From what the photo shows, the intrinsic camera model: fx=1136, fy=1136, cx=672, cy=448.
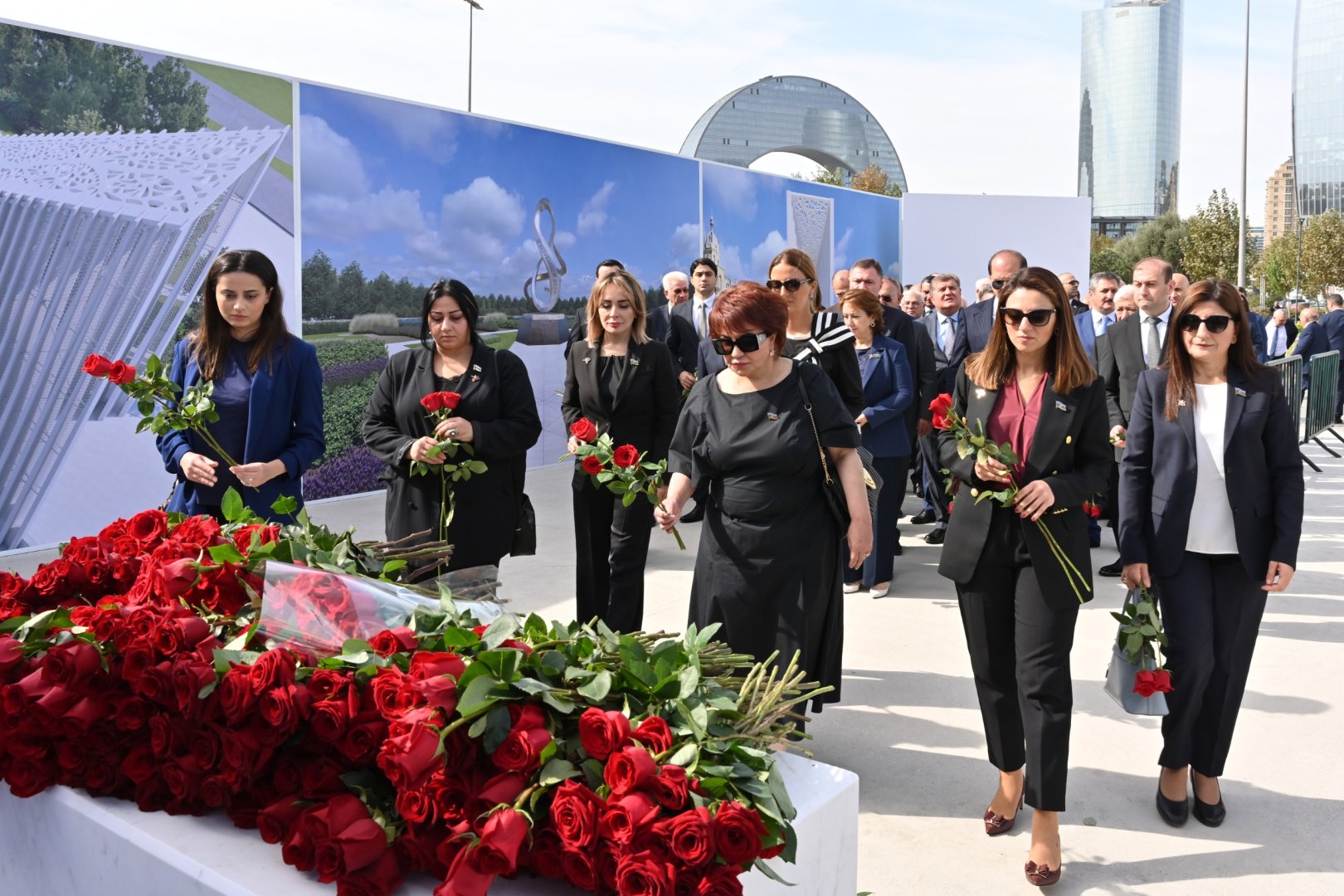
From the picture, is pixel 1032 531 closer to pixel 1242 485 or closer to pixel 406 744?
pixel 1242 485

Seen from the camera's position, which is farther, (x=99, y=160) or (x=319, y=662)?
(x=99, y=160)

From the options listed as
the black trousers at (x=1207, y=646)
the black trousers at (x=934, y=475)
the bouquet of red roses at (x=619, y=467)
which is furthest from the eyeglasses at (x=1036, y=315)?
the black trousers at (x=934, y=475)

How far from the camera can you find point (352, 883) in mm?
1500

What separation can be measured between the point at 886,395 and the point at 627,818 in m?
5.77

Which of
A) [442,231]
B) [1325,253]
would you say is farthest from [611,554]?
[1325,253]

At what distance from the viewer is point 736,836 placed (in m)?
1.39

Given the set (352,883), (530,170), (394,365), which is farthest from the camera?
(530,170)

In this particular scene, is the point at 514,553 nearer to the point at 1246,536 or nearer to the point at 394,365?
the point at 394,365

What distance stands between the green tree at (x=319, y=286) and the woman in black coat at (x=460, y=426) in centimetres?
489

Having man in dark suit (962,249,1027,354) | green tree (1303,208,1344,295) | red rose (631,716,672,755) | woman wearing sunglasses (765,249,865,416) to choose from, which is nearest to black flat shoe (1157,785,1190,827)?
woman wearing sunglasses (765,249,865,416)

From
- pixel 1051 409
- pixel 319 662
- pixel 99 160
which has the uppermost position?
pixel 99 160

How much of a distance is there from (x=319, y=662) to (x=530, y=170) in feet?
33.8

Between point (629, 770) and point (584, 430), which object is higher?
point (584, 430)

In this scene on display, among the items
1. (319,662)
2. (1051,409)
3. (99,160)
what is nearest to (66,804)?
(319,662)
